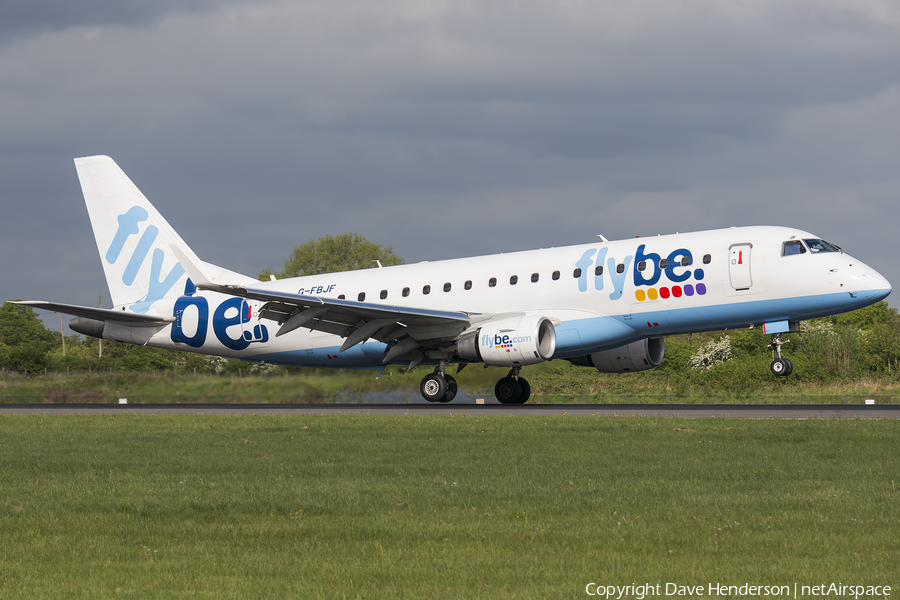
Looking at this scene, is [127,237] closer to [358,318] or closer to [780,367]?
[358,318]

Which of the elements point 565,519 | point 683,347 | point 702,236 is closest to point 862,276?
point 702,236

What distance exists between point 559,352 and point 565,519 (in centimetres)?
1836

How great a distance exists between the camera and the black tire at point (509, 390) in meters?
30.9

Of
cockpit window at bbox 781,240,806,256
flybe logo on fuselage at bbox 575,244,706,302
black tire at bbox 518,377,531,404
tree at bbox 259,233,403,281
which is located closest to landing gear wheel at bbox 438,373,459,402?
black tire at bbox 518,377,531,404

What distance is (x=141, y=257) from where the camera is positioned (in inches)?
1387

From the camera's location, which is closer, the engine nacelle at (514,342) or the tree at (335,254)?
the engine nacelle at (514,342)

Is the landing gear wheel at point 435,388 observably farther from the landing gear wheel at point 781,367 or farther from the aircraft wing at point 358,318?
the landing gear wheel at point 781,367

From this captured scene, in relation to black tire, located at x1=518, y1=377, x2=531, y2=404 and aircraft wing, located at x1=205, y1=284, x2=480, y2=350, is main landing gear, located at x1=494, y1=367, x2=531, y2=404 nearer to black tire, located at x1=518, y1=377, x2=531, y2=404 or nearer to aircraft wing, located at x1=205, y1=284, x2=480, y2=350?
black tire, located at x1=518, y1=377, x2=531, y2=404

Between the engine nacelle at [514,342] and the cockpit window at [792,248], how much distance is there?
7026 mm

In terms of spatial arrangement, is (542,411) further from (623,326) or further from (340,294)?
(340,294)

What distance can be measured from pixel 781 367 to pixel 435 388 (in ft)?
35.8

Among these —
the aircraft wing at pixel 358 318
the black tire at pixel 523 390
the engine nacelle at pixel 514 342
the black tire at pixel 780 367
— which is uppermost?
the aircraft wing at pixel 358 318

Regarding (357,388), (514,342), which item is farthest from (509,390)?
(357,388)
